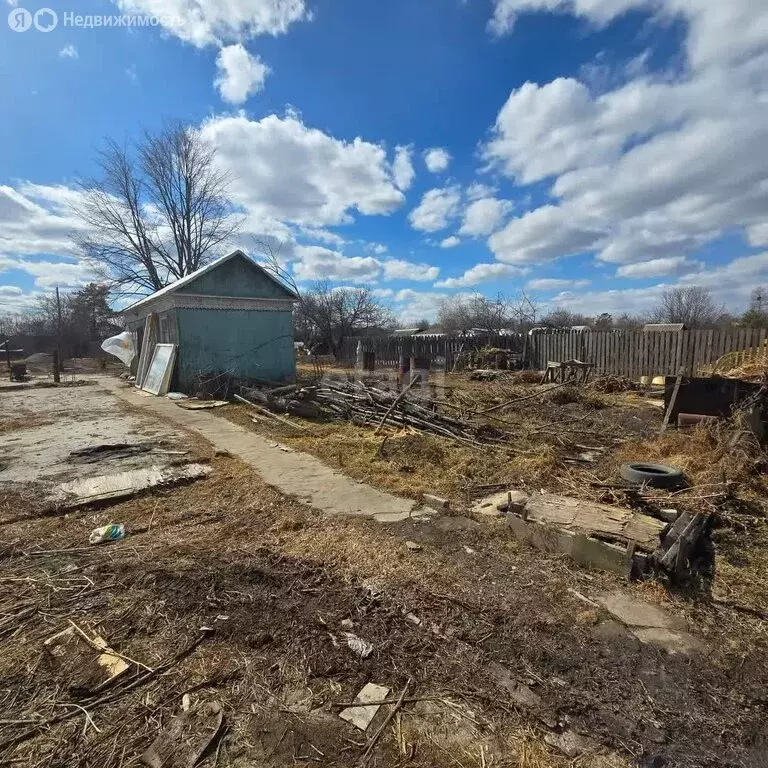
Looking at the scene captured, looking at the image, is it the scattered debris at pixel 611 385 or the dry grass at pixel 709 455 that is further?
the scattered debris at pixel 611 385

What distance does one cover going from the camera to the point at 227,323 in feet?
48.4

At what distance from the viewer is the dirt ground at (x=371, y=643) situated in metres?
1.84

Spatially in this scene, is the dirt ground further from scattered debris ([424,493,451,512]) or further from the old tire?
the old tire

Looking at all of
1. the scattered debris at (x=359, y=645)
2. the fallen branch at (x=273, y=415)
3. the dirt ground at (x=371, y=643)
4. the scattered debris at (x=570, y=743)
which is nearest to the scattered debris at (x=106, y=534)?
the dirt ground at (x=371, y=643)

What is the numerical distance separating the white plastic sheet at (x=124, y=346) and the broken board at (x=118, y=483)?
17.4 m

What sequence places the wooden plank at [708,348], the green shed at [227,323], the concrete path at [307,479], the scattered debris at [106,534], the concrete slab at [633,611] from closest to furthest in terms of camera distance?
1. the concrete slab at [633,611]
2. the scattered debris at [106,534]
3. the concrete path at [307,479]
4. the wooden plank at [708,348]
5. the green shed at [227,323]

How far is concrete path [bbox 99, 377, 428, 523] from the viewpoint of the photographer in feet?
14.8

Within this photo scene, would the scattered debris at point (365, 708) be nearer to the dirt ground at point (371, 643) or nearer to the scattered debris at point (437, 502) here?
the dirt ground at point (371, 643)

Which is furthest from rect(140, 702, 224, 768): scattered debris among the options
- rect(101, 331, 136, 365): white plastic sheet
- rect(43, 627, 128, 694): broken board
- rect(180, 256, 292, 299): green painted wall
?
rect(101, 331, 136, 365): white plastic sheet

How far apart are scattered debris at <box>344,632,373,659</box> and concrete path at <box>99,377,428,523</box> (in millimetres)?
1728

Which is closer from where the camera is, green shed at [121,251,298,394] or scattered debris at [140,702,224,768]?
scattered debris at [140,702,224,768]

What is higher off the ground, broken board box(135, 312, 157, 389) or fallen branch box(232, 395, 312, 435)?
broken board box(135, 312, 157, 389)

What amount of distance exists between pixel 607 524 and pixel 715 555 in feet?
2.92

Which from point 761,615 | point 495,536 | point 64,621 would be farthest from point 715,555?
point 64,621
